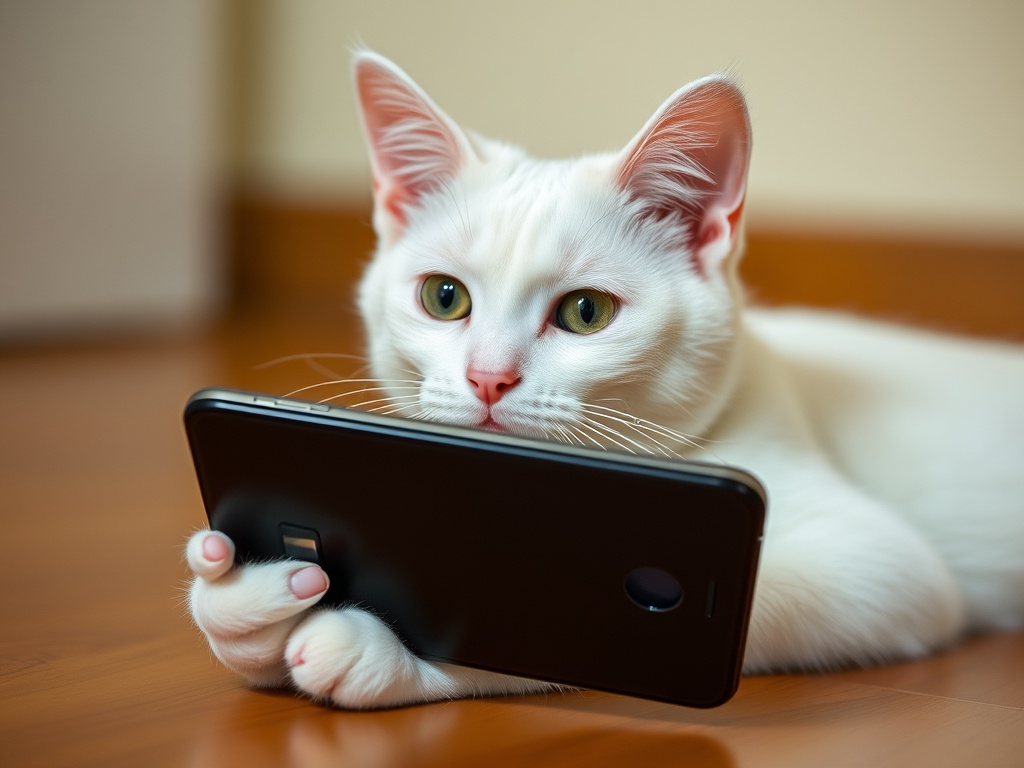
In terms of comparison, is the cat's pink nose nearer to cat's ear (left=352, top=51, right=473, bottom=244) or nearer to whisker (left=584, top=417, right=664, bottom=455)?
whisker (left=584, top=417, right=664, bottom=455)

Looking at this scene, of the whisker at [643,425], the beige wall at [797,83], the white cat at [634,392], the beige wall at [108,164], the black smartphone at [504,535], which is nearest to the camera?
the black smartphone at [504,535]

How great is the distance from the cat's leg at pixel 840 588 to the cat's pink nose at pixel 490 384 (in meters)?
0.33

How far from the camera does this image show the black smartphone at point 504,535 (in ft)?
2.81

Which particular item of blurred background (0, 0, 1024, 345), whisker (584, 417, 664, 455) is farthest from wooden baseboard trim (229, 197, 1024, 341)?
whisker (584, 417, 664, 455)

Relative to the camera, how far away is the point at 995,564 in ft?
4.68

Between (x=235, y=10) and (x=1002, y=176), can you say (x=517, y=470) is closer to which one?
(x=1002, y=176)

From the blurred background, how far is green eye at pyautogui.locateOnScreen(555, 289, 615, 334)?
4.59ft

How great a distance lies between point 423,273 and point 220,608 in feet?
1.52

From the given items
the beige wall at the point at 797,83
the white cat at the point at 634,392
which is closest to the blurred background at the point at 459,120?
the beige wall at the point at 797,83

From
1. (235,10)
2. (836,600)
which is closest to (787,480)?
(836,600)

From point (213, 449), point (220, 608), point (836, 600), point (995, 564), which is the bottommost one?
point (995, 564)

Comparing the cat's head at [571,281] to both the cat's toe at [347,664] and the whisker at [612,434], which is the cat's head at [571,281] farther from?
the cat's toe at [347,664]

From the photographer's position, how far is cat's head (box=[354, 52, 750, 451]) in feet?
3.55

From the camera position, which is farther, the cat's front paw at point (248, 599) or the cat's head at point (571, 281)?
the cat's head at point (571, 281)
